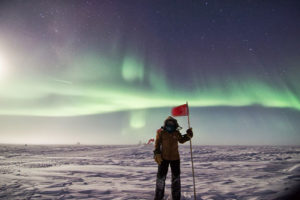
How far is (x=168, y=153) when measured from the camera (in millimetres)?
3828

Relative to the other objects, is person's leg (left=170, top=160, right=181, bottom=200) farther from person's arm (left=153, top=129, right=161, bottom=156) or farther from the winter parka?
person's arm (left=153, top=129, right=161, bottom=156)

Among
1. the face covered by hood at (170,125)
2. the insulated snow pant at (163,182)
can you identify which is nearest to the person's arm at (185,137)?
the face covered by hood at (170,125)

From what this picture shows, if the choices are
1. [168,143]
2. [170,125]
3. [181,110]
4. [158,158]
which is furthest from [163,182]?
[181,110]

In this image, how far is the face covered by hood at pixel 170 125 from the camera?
155 inches

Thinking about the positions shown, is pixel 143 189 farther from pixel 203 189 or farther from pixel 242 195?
pixel 242 195

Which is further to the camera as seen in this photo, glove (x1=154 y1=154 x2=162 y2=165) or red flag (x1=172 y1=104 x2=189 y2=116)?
red flag (x1=172 y1=104 x2=189 y2=116)

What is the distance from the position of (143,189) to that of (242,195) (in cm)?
240

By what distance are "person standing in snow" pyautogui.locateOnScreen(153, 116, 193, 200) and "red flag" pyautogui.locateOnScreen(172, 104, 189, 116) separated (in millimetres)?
369

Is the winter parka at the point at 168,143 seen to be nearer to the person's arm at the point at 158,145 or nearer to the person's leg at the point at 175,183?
the person's arm at the point at 158,145

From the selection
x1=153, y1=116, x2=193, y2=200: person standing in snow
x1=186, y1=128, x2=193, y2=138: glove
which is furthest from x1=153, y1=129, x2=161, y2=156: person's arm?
A: x1=186, y1=128, x2=193, y2=138: glove

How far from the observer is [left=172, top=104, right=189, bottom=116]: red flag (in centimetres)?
434

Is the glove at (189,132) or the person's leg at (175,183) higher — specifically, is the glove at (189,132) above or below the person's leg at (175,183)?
above

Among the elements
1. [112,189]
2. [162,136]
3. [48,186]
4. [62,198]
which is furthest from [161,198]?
[48,186]

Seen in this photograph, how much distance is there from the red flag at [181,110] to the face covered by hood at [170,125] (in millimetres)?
389
